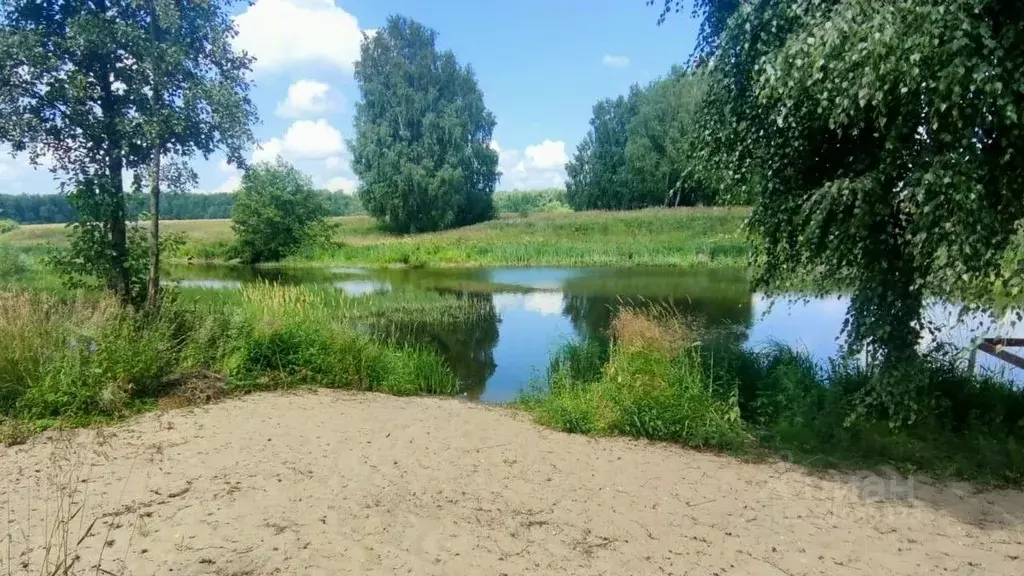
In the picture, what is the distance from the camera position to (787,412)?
7.10 metres

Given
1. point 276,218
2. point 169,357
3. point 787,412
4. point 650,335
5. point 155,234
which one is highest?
point 276,218

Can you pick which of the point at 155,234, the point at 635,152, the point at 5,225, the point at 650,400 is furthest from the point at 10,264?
the point at 635,152

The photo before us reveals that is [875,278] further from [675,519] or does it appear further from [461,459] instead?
[461,459]

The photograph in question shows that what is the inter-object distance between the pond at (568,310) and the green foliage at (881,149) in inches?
25.3

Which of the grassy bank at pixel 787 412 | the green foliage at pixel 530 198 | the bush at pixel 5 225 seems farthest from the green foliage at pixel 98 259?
the green foliage at pixel 530 198

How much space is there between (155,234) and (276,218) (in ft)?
97.6

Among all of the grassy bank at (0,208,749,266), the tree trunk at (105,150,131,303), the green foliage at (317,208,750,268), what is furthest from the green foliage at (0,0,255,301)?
the green foliage at (317,208,750,268)

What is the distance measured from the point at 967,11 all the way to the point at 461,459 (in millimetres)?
5665

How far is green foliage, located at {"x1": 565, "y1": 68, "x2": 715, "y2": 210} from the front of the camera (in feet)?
171

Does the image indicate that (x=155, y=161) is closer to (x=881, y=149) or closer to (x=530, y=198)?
(x=881, y=149)

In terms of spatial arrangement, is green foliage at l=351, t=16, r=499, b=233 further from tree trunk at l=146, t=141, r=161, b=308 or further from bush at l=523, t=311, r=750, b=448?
bush at l=523, t=311, r=750, b=448

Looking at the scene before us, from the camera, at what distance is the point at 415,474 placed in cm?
589

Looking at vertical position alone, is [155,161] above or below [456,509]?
above

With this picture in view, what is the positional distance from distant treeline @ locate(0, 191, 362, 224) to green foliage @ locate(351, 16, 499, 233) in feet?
14.9
